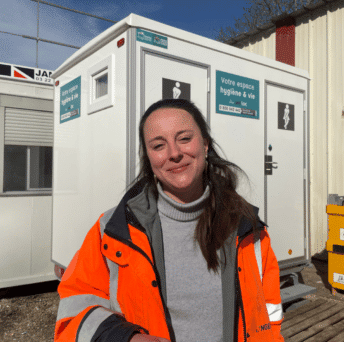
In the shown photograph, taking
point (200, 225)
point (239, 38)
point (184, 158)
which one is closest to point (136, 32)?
point (184, 158)

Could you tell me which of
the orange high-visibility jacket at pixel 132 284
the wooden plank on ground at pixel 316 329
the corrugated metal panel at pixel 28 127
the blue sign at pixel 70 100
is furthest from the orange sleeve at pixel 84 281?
the corrugated metal panel at pixel 28 127

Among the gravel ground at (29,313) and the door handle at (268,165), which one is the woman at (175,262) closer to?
the door handle at (268,165)

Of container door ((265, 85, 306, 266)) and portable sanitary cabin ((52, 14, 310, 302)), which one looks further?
container door ((265, 85, 306, 266))

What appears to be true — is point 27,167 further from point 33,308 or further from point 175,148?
point 175,148

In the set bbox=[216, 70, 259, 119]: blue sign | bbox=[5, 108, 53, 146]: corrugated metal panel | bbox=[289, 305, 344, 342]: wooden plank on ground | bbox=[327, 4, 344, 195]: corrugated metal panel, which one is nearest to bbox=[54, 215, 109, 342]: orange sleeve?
bbox=[216, 70, 259, 119]: blue sign

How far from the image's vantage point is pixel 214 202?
1.47m

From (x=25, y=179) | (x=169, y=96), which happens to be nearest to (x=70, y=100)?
(x=169, y=96)

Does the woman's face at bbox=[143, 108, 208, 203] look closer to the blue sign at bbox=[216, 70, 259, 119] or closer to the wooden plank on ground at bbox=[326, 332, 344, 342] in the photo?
the blue sign at bbox=[216, 70, 259, 119]

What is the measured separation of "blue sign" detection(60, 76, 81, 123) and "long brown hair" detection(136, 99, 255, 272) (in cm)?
180

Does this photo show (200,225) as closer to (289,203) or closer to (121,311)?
(121,311)

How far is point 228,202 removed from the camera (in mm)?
1473

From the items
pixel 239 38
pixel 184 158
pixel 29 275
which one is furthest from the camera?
pixel 239 38

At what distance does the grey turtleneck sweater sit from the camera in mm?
1254

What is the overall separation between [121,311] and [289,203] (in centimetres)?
297
